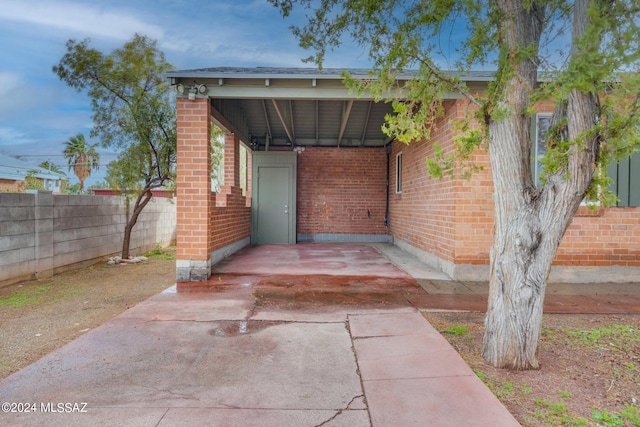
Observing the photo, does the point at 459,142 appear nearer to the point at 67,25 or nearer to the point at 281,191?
the point at 281,191

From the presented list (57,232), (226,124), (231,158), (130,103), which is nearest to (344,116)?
(226,124)

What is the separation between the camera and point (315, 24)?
3.60m

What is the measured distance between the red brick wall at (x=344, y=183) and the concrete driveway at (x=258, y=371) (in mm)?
6830

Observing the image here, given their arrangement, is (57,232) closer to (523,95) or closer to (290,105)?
(290,105)

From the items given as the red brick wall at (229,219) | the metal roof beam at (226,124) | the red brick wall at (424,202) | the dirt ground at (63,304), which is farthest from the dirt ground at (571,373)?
the metal roof beam at (226,124)

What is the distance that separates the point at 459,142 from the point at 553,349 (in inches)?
79.9

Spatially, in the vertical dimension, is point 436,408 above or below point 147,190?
below

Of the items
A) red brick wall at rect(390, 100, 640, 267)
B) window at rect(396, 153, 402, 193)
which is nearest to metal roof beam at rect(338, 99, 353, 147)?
window at rect(396, 153, 402, 193)

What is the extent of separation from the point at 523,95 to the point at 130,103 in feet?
25.3

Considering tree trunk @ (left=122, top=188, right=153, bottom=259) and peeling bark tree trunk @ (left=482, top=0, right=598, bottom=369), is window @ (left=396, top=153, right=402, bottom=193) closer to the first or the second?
tree trunk @ (left=122, top=188, right=153, bottom=259)

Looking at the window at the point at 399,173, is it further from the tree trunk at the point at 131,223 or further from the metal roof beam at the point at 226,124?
the tree trunk at the point at 131,223

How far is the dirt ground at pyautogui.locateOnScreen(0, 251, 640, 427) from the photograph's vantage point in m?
2.30

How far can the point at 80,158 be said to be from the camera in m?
29.8

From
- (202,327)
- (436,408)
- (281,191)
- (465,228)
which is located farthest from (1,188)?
(436,408)
